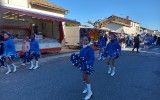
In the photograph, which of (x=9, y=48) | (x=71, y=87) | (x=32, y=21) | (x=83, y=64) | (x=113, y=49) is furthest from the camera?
(x=32, y=21)

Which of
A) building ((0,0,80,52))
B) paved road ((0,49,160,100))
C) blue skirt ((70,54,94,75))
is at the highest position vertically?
building ((0,0,80,52))

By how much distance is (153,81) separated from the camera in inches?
410

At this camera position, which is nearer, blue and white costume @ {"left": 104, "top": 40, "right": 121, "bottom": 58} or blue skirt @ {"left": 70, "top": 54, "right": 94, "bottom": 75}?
blue skirt @ {"left": 70, "top": 54, "right": 94, "bottom": 75}

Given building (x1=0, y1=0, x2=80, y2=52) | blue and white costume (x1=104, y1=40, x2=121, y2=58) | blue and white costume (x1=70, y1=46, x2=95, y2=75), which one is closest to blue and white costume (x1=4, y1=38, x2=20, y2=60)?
blue and white costume (x1=104, y1=40, x2=121, y2=58)

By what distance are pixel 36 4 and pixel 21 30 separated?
5.74 m

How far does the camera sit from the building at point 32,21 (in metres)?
18.8

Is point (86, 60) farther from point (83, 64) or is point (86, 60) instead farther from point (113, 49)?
point (113, 49)

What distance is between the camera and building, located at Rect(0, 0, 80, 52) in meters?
18.8

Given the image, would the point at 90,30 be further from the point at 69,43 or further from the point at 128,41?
the point at 128,41

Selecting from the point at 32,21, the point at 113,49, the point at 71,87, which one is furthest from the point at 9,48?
the point at 32,21

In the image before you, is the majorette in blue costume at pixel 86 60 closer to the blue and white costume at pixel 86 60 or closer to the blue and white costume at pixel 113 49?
the blue and white costume at pixel 86 60

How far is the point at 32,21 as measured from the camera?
2317 centimetres

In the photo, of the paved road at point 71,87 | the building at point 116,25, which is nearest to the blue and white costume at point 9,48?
the paved road at point 71,87

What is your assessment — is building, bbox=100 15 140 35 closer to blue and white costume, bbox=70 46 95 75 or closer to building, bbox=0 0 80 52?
building, bbox=0 0 80 52
